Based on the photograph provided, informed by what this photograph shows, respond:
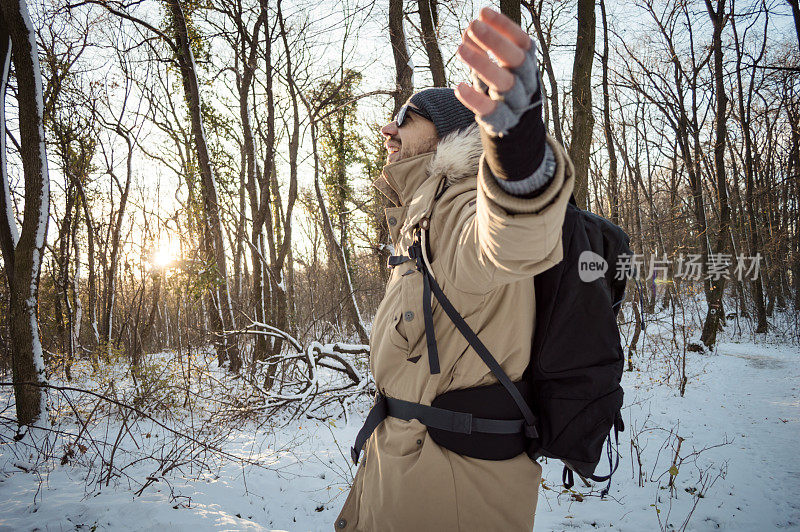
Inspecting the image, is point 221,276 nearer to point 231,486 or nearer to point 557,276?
point 231,486

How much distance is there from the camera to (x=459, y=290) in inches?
41.9

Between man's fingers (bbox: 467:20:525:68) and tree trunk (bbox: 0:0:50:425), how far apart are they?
6.34 m

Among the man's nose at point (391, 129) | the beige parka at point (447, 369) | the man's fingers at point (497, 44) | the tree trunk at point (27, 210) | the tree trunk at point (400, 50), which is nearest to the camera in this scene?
the man's fingers at point (497, 44)

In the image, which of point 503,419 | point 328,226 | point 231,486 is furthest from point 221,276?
point 503,419

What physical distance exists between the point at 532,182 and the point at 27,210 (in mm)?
6409

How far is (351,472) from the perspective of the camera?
4.70 meters

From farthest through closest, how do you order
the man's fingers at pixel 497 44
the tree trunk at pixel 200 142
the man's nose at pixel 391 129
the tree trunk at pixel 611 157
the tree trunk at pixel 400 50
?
1. the tree trunk at pixel 611 157
2. the tree trunk at pixel 200 142
3. the tree trunk at pixel 400 50
4. the man's nose at pixel 391 129
5. the man's fingers at pixel 497 44

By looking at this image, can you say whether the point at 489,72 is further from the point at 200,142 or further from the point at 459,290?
the point at 200,142

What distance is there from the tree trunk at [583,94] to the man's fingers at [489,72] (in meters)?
5.07

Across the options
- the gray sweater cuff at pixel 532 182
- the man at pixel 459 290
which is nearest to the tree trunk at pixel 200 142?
the man at pixel 459 290

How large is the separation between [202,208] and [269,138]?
7.32 ft

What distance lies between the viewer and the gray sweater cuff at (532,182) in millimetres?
739

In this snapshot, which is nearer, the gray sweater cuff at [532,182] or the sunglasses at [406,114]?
the gray sweater cuff at [532,182]

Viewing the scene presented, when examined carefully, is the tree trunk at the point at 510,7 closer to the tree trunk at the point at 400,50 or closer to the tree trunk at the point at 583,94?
the tree trunk at the point at 583,94
